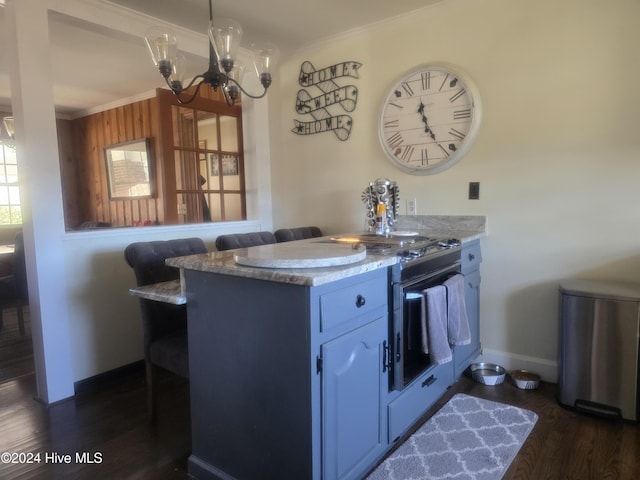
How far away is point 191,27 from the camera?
287 centimetres

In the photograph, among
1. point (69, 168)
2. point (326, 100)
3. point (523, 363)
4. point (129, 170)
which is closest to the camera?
point (523, 363)

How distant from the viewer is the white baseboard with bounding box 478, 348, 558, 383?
245 cm

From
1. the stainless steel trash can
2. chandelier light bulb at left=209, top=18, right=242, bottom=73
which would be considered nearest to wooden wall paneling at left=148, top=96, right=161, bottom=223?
chandelier light bulb at left=209, top=18, right=242, bottom=73

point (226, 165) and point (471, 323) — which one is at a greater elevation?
point (226, 165)

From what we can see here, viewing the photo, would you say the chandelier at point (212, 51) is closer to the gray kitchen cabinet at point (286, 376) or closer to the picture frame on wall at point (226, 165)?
the gray kitchen cabinet at point (286, 376)

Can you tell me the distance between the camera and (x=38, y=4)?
2150mm

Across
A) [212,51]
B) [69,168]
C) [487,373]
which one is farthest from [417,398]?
[69,168]

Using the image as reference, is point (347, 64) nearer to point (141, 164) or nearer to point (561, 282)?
point (561, 282)

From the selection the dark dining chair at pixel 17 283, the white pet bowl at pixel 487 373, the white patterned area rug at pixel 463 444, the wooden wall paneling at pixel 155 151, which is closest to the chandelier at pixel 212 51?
the white patterned area rug at pixel 463 444

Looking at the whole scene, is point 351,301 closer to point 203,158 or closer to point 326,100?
point 326,100

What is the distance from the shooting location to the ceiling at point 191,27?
8.36 ft

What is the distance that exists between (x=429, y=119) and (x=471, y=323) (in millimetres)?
1328

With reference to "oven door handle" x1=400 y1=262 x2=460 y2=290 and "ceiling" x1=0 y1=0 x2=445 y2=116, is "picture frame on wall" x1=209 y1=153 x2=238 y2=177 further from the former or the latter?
"oven door handle" x1=400 y1=262 x2=460 y2=290

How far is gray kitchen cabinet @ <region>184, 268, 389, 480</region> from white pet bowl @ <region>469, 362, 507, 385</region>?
1.05 metres
